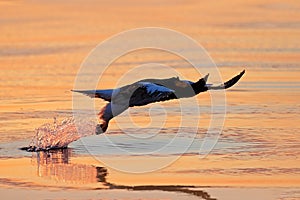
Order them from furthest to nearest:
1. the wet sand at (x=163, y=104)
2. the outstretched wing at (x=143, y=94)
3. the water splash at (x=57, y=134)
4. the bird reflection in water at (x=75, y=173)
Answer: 1. the water splash at (x=57, y=134)
2. the outstretched wing at (x=143, y=94)
3. the wet sand at (x=163, y=104)
4. the bird reflection in water at (x=75, y=173)

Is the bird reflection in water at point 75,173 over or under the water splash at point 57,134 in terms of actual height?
under

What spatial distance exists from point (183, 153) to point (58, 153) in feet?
7.29

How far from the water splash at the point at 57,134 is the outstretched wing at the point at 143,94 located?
2.01 meters

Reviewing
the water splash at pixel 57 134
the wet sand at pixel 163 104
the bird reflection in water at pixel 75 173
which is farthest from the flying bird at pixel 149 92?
the water splash at pixel 57 134

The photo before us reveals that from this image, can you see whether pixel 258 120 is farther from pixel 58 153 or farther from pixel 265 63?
pixel 265 63

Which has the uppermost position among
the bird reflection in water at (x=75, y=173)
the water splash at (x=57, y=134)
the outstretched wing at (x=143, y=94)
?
the outstretched wing at (x=143, y=94)

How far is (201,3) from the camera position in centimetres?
3356

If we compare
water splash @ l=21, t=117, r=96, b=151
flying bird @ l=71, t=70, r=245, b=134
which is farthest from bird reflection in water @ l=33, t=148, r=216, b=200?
flying bird @ l=71, t=70, r=245, b=134

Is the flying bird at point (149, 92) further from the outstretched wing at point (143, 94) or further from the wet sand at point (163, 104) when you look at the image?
the wet sand at point (163, 104)

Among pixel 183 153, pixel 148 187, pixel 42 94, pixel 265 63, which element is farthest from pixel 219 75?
pixel 148 187

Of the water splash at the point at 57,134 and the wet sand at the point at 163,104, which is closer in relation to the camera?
the wet sand at the point at 163,104

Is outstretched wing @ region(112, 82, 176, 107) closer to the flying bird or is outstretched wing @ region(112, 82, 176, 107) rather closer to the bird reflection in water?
the flying bird

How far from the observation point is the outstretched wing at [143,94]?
55.0 ft

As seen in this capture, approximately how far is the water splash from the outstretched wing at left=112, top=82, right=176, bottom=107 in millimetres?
2006
